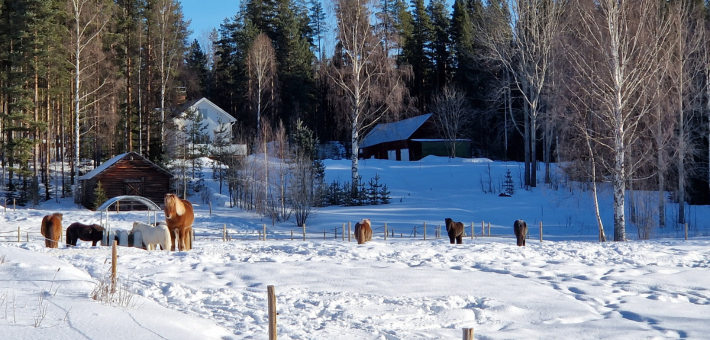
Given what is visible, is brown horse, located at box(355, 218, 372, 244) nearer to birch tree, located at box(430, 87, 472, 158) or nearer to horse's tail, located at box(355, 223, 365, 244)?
horse's tail, located at box(355, 223, 365, 244)

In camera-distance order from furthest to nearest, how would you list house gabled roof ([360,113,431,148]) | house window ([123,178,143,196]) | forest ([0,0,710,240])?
house gabled roof ([360,113,431,148]) → house window ([123,178,143,196]) → forest ([0,0,710,240])

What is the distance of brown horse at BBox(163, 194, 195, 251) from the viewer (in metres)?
16.2

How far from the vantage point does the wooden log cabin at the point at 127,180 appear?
36.6 metres

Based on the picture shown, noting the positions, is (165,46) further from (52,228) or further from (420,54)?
(52,228)

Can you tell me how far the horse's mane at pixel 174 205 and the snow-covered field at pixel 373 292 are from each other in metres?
1.44

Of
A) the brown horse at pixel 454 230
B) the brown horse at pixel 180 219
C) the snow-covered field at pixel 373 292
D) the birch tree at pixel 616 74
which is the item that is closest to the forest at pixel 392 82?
the birch tree at pixel 616 74

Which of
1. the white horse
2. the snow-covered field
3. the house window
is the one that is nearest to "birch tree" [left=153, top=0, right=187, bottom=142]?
the house window

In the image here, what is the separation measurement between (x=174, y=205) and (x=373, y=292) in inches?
296

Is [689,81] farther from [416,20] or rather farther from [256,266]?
[416,20]

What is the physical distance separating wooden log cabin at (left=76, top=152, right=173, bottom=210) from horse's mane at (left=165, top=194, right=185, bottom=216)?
68.6ft

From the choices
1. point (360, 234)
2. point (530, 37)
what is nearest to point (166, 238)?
point (360, 234)

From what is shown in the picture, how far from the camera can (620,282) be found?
12.0 meters

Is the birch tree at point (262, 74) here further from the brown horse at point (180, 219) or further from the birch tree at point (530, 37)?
the brown horse at point (180, 219)

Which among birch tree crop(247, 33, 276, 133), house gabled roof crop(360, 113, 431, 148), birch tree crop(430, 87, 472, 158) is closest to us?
birch tree crop(247, 33, 276, 133)
